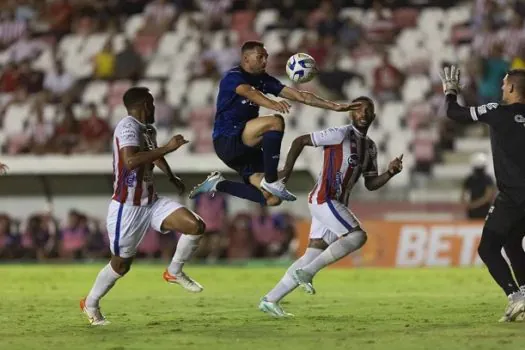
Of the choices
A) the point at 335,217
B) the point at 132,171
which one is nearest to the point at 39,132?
the point at 335,217

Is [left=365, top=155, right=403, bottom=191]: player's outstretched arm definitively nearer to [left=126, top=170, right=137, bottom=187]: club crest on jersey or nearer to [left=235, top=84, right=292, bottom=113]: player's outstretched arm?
[left=235, top=84, right=292, bottom=113]: player's outstretched arm

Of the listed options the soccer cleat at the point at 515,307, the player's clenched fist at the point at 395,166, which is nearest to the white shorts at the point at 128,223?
the player's clenched fist at the point at 395,166

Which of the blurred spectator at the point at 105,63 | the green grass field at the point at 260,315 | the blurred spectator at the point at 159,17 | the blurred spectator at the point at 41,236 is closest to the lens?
the green grass field at the point at 260,315

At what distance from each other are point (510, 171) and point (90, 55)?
19.7 m

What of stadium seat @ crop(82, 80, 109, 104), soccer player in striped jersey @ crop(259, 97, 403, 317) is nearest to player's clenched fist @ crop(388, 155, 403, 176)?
soccer player in striped jersey @ crop(259, 97, 403, 317)

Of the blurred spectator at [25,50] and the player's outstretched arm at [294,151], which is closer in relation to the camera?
the player's outstretched arm at [294,151]

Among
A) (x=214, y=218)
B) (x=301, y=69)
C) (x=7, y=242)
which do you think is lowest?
(x=7, y=242)

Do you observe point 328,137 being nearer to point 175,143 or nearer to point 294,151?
point 294,151

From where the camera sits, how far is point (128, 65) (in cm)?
2911

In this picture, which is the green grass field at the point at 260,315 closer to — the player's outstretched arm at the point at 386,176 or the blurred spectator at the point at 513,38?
the player's outstretched arm at the point at 386,176

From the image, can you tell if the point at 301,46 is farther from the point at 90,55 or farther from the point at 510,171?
the point at 510,171

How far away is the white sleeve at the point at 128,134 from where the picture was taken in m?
11.8

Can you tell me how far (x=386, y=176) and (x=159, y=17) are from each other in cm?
1815

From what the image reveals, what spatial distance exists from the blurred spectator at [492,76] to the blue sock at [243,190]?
12.0 m
